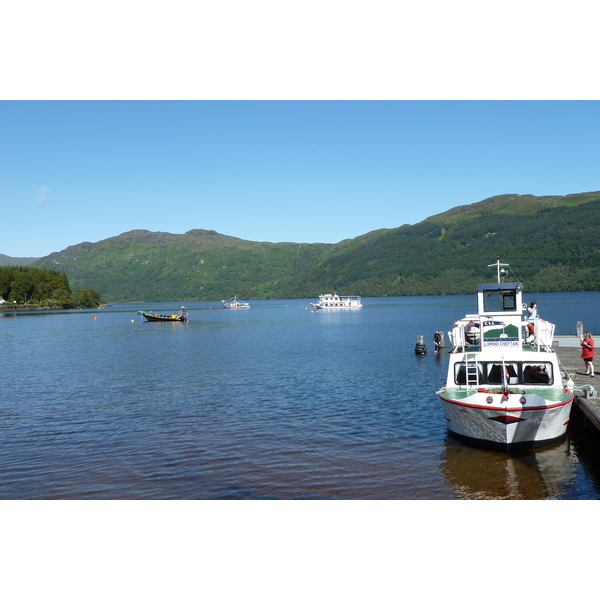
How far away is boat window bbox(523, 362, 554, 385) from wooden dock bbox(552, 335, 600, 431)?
1552 millimetres

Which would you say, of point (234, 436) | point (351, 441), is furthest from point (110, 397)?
point (351, 441)

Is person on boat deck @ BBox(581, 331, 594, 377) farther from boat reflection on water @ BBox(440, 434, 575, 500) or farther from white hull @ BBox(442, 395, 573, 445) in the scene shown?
white hull @ BBox(442, 395, 573, 445)

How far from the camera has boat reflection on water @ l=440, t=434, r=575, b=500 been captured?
14242 mm

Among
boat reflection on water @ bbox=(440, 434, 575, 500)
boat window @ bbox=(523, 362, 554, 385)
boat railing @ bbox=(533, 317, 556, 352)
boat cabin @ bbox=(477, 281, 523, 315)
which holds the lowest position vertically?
boat reflection on water @ bbox=(440, 434, 575, 500)

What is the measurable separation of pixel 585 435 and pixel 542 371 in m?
2.55

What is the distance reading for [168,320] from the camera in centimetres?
12000

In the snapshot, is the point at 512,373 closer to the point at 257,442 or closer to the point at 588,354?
the point at 588,354

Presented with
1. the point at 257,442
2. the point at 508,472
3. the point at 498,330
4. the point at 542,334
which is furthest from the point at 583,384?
the point at 257,442

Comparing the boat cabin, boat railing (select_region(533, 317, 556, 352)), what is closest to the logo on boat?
boat railing (select_region(533, 317, 556, 352))

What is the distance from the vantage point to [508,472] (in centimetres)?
1564

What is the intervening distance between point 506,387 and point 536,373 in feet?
12.1

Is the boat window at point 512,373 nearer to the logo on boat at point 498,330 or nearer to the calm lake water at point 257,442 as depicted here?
the logo on boat at point 498,330

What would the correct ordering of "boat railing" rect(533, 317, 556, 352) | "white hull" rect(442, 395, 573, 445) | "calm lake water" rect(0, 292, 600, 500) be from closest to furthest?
"calm lake water" rect(0, 292, 600, 500)
"white hull" rect(442, 395, 573, 445)
"boat railing" rect(533, 317, 556, 352)

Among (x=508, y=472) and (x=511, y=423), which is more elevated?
(x=511, y=423)
